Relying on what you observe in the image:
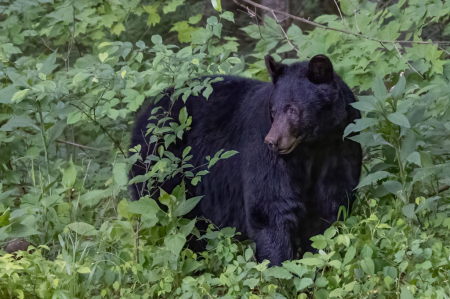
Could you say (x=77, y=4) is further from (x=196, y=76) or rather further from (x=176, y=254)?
(x=176, y=254)

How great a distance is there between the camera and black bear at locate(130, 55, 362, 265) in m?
2.80

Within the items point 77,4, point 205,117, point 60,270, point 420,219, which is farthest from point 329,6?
point 60,270

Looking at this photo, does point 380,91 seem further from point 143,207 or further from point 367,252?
point 143,207

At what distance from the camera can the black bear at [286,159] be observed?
2.80m

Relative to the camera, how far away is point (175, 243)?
2.54 metres

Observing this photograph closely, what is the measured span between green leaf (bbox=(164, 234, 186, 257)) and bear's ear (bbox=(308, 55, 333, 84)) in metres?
1.33

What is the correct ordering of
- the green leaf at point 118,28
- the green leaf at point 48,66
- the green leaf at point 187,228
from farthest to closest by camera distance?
the green leaf at point 118,28 < the green leaf at point 48,66 < the green leaf at point 187,228

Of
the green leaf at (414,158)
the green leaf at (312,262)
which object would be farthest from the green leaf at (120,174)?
the green leaf at (414,158)

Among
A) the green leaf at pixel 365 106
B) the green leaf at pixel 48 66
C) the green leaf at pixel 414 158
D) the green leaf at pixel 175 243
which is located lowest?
the green leaf at pixel 175 243

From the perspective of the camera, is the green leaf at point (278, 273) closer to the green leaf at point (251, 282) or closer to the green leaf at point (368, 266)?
the green leaf at point (251, 282)

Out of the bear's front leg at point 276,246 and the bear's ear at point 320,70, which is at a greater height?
the bear's ear at point 320,70

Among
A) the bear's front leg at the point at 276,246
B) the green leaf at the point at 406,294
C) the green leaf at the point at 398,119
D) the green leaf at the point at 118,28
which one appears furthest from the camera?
the green leaf at the point at 118,28

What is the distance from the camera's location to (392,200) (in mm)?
2988

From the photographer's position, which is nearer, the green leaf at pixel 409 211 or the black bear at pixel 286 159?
the green leaf at pixel 409 211
